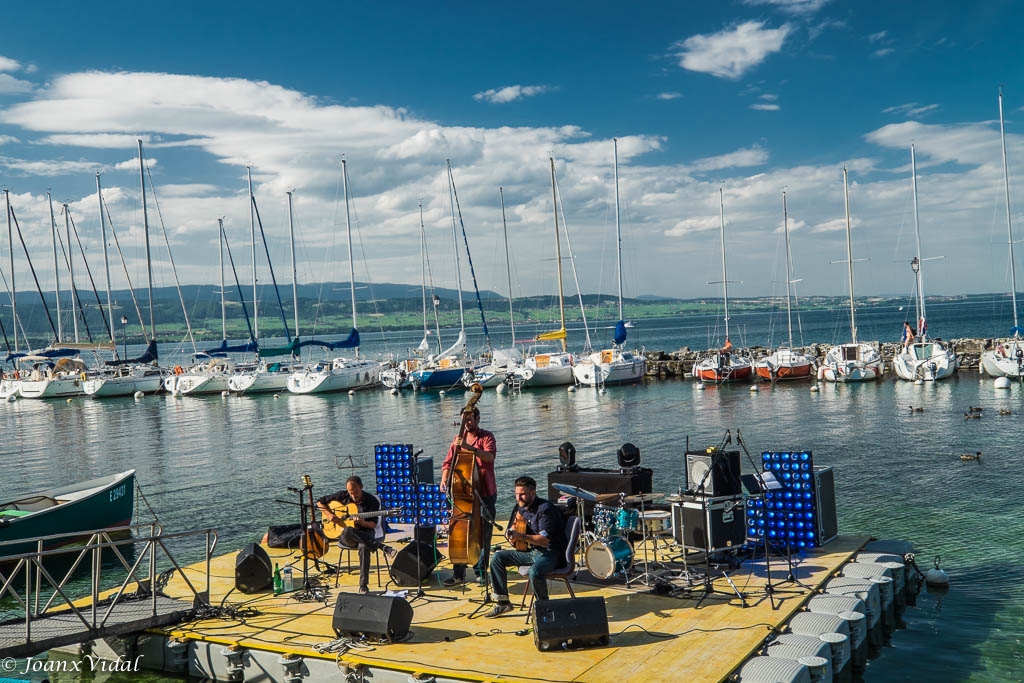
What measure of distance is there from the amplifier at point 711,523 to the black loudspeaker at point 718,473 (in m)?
0.12

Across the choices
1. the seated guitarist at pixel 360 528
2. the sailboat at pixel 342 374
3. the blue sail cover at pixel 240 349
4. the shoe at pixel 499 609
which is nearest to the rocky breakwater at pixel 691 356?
the sailboat at pixel 342 374

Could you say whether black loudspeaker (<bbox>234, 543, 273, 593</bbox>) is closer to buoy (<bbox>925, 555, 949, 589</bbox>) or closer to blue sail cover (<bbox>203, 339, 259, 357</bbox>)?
buoy (<bbox>925, 555, 949, 589</bbox>)

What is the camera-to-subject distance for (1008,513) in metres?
18.1

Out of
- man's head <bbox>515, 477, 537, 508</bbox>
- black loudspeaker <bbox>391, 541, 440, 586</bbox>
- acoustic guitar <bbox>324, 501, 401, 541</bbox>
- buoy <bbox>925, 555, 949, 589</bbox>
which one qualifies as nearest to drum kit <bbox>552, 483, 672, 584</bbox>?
man's head <bbox>515, 477, 537, 508</bbox>

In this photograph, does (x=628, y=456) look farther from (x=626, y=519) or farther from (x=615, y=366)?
(x=615, y=366)

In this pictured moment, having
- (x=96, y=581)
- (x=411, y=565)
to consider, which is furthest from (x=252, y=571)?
(x=411, y=565)

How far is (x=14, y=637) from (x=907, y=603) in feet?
37.7

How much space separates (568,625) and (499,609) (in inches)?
55.9

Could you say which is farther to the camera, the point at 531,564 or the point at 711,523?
the point at 711,523

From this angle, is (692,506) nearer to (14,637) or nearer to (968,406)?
(14,637)

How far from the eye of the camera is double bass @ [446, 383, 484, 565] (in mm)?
10797

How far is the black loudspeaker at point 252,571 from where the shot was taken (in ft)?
38.9

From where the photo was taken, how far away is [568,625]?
9.23 meters

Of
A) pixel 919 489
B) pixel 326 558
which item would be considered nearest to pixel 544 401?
pixel 919 489
